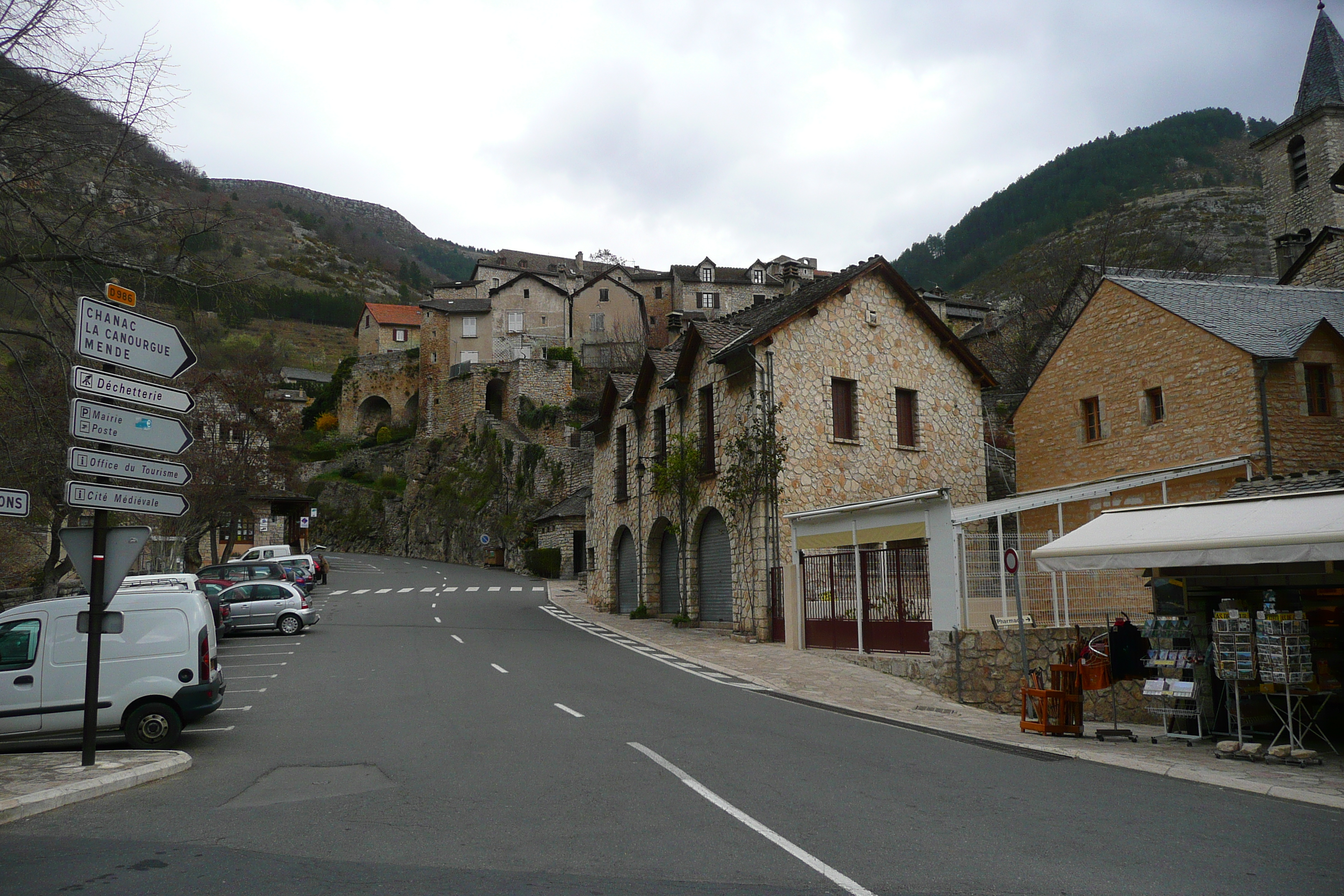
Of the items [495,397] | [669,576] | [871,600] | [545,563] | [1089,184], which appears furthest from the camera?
[1089,184]

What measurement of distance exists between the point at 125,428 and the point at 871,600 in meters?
13.8

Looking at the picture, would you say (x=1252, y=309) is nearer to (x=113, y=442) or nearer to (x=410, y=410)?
(x=113, y=442)

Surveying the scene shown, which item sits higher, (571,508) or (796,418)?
(796,418)

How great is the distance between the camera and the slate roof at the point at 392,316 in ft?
317

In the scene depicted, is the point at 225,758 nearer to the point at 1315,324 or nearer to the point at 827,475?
the point at 827,475

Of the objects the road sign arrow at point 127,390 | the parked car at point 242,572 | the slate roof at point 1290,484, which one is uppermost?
the road sign arrow at point 127,390

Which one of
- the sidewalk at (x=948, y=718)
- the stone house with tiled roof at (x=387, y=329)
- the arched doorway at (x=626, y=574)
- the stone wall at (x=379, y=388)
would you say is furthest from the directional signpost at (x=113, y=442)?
the stone house with tiled roof at (x=387, y=329)

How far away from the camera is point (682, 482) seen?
2650 centimetres

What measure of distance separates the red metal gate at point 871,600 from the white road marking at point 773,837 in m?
9.48

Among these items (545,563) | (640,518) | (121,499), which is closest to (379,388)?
(545,563)

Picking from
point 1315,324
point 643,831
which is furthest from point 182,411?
point 1315,324

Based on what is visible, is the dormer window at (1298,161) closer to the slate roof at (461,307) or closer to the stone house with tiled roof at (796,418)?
the stone house with tiled roof at (796,418)

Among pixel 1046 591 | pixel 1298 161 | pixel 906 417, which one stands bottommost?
pixel 1046 591

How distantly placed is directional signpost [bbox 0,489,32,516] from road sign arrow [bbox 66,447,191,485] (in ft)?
3.59
